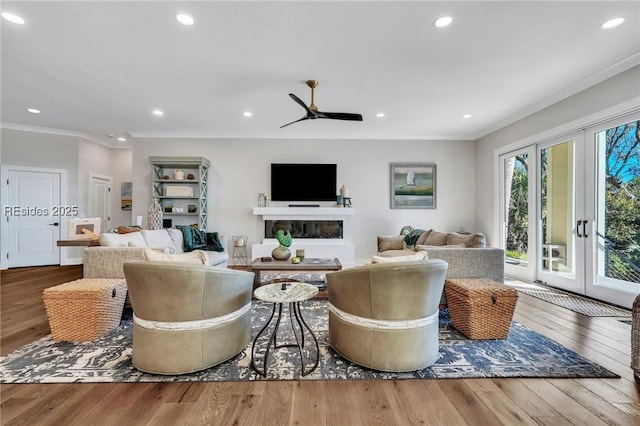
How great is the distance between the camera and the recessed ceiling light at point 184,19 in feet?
7.54

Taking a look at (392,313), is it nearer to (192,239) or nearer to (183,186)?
(192,239)

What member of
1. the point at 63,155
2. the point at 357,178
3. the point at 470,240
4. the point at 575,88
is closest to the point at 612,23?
the point at 575,88

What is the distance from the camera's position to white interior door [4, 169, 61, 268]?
539 cm

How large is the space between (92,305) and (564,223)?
5662 mm

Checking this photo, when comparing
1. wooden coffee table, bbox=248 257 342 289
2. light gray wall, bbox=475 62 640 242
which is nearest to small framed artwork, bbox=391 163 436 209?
light gray wall, bbox=475 62 640 242

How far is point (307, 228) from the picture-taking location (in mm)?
5930

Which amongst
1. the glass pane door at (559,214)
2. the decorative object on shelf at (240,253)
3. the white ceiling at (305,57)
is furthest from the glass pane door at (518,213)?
the decorative object on shelf at (240,253)

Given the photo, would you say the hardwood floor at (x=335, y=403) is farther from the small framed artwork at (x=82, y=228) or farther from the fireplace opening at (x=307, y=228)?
the fireplace opening at (x=307, y=228)

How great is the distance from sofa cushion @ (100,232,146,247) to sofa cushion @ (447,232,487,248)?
4.01 metres

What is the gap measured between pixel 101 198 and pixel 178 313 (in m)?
6.50

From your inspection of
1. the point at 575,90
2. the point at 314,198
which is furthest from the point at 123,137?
the point at 575,90

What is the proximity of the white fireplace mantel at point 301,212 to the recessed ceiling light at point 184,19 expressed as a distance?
3.65 m

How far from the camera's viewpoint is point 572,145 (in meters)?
3.86

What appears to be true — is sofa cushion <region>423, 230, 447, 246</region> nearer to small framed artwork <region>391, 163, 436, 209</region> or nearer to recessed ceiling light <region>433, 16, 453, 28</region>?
small framed artwork <region>391, 163, 436, 209</region>
